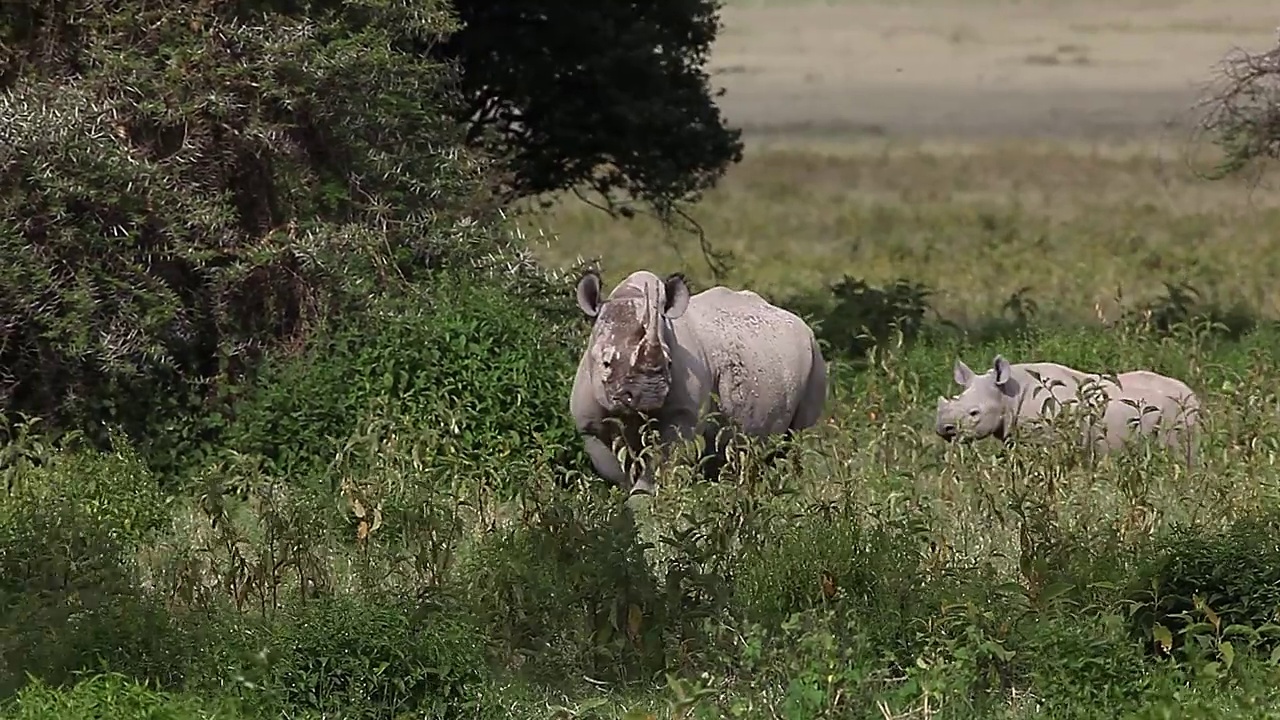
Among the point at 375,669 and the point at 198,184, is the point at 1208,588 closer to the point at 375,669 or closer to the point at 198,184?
the point at 375,669

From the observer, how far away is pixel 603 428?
11.1 meters

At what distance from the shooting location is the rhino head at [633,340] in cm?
1083

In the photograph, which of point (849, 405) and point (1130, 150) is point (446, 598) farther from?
point (1130, 150)

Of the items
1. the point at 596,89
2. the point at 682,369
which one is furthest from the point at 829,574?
the point at 596,89

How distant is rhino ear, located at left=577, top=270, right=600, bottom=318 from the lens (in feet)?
37.0

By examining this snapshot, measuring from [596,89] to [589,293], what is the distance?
6374 mm

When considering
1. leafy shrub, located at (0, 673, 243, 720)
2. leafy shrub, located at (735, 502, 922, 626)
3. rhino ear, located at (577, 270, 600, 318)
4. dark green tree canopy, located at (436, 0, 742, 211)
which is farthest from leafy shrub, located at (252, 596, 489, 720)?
dark green tree canopy, located at (436, 0, 742, 211)

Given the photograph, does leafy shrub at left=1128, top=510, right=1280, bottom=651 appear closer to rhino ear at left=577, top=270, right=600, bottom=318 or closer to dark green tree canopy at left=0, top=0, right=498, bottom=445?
rhino ear at left=577, top=270, right=600, bottom=318

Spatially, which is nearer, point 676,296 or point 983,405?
point 676,296

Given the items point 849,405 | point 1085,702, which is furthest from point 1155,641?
point 849,405

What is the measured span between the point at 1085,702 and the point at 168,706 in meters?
3.13

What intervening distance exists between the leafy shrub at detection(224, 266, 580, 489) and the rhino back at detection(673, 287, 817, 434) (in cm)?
97

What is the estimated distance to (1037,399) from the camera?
12.8 m

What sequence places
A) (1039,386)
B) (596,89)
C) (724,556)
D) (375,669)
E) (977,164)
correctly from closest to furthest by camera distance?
1. (375,669)
2. (724,556)
3. (1039,386)
4. (596,89)
5. (977,164)
